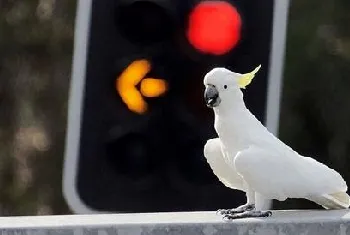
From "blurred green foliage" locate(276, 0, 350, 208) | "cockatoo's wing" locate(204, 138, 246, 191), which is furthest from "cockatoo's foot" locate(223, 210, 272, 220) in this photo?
"blurred green foliage" locate(276, 0, 350, 208)

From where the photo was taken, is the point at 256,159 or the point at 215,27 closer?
the point at 256,159

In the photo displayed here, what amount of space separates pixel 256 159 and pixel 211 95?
0.40ft

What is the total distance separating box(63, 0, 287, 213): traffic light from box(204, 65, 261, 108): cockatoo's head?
10 cm

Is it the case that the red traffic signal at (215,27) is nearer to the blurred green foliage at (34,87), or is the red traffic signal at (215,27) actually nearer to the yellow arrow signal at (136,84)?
the yellow arrow signal at (136,84)

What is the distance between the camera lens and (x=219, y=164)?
157cm

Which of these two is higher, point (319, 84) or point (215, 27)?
point (215, 27)

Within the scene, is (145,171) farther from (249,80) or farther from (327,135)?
(327,135)

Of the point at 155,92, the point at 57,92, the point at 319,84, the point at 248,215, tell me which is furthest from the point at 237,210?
the point at 57,92

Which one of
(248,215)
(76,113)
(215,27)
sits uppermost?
(215,27)

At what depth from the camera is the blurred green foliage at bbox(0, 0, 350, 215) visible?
225 cm

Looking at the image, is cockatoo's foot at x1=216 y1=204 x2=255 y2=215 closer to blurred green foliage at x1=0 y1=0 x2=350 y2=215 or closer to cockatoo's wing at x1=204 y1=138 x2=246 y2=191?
cockatoo's wing at x1=204 y1=138 x2=246 y2=191

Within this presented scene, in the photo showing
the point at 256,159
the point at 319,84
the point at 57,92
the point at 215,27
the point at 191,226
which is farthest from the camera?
the point at 57,92

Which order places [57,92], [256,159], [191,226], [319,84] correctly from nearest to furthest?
1. [191,226]
2. [256,159]
3. [319,84]
4. [57,92]

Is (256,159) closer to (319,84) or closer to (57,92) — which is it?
(319,84)
